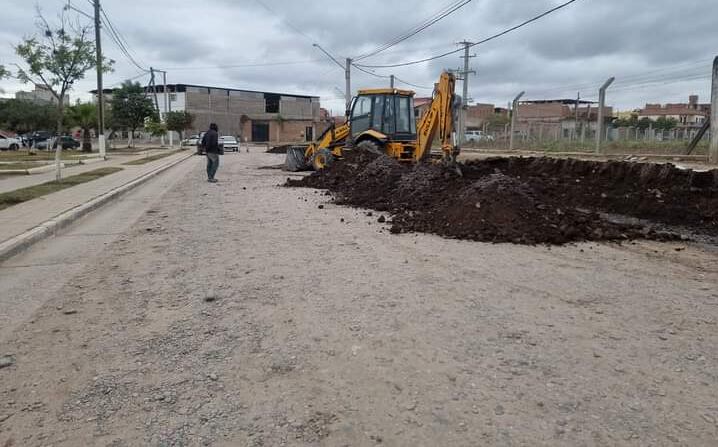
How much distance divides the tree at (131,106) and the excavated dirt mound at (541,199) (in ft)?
142

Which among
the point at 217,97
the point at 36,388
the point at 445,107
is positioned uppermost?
the point at 217,97

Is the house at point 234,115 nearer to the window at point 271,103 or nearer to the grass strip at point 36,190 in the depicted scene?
the window at point 271,103

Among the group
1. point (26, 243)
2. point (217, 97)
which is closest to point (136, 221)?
point (26, 243)

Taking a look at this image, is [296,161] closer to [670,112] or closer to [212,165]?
[212,165]

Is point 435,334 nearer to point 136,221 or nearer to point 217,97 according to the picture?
point 136,221

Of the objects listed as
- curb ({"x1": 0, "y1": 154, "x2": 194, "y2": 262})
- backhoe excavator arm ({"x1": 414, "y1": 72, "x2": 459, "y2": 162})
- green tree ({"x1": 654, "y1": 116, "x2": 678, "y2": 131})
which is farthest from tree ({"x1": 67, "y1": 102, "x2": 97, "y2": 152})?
green tree ({"x1": 654, "y1": 116, "x2": 678, "y2": 131})

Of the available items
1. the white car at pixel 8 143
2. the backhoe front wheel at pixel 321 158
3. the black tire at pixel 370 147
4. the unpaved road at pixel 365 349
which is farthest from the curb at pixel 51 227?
the white car at pixel 8 143

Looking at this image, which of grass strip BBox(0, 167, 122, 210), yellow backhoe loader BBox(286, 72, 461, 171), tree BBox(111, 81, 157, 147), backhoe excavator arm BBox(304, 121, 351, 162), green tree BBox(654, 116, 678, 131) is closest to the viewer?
grass strip BBox(0, 167, 122, 210)

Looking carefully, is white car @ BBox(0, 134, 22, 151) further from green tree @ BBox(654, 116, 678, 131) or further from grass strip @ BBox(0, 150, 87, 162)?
green tree @ BBox(654, 116, 678, 131)

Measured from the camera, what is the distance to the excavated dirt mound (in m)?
8.41

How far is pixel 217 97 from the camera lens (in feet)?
278

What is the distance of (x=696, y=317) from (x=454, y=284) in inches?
85.4

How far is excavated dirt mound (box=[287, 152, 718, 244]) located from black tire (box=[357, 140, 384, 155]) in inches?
30.1

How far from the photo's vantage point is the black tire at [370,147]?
17247 millimetres
